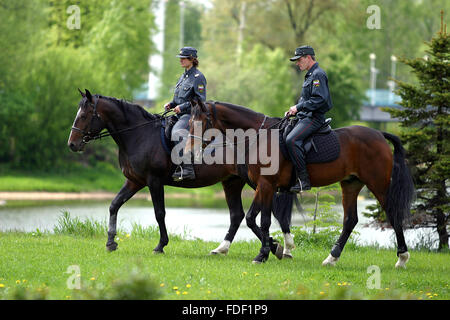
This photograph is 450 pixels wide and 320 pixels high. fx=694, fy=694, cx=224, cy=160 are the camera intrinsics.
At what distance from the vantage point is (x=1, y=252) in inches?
427

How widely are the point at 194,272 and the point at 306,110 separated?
3.15 m

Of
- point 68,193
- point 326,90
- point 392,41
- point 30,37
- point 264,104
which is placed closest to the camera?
point 326,90

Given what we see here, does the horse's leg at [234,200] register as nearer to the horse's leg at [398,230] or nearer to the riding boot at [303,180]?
the riding boot at [303,180]

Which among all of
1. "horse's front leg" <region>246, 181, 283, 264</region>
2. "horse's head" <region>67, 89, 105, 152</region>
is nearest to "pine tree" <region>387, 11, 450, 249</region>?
"horse's front leg" <region>246, 181, 283, 264</region>

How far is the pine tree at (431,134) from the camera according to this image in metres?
14.6

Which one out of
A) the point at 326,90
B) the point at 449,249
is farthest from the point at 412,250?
the point at 326,90

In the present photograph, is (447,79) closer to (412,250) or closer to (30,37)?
(412,250)

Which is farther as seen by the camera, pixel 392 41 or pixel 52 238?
pixel 392 41

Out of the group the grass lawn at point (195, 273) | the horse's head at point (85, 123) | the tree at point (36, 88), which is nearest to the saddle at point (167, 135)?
the horse's head at point (85, 123)

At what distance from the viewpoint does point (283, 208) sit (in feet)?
39.7

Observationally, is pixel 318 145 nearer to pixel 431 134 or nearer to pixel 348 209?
pixel 348 209

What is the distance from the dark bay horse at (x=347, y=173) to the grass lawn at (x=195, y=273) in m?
0.73

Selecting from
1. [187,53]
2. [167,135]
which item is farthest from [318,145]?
[187,53]

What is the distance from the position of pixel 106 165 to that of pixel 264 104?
469 inches
